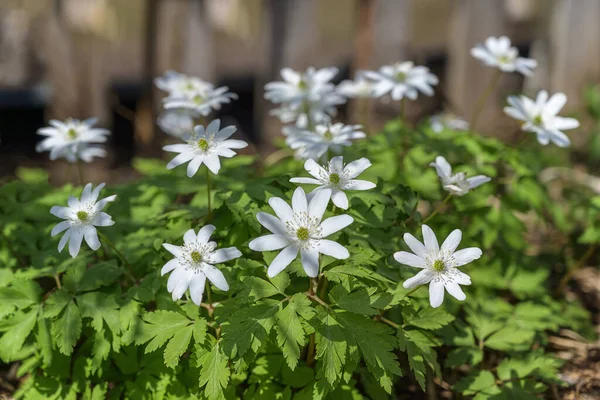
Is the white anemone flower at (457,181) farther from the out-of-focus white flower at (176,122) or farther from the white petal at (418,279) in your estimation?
the out-of-focus white flower at (176,122)

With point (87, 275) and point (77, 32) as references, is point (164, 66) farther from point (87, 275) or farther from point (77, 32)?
point (87, 275)

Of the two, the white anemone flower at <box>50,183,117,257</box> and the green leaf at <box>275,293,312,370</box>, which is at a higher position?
the white anemone flower at <box>50,183,117,257</box>

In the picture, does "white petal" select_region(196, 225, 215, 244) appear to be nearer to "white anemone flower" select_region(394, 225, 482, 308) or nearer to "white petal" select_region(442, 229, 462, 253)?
"white anemone flower" select_region(394, 225, 482, 308)

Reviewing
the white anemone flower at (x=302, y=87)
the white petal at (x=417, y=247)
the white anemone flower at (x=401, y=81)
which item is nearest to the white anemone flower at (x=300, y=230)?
Result: the white petal at (x=417, y=247)

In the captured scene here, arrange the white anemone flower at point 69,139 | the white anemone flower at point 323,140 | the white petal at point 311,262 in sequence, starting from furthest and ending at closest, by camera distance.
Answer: the white anemone flower at point 69,139 < the white anemone flower at point 323,140 < the white petal at point 311,262

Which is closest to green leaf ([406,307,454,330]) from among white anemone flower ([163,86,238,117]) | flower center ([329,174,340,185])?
flower center ([329,174,340,185])

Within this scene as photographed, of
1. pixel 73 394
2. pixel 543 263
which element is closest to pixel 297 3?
pixel 543 263
